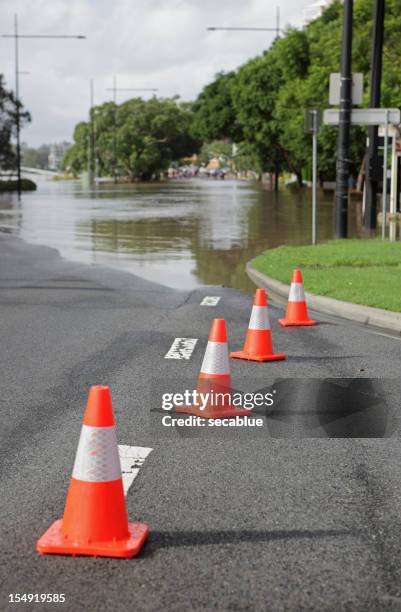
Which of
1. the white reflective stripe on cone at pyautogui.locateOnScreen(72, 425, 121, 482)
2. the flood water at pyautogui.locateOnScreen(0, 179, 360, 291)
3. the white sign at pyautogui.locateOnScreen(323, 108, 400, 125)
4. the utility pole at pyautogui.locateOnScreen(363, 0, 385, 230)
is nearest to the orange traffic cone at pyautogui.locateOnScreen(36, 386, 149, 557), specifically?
the white reflective stripe on cone at pyautogui.locateOnScreen(72, 425, 121, 482)

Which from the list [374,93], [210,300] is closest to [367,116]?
[374,93]

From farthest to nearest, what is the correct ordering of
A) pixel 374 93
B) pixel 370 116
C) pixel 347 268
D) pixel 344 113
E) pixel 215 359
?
pixel 374 93, pixel 344 113, pixel 370 116, pixel 347 268, pixel 215 359

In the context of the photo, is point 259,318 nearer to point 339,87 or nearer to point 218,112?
point 339,87

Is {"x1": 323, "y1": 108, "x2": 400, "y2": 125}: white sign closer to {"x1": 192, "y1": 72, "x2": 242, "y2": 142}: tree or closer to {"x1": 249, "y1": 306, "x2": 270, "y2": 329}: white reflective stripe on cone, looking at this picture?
{"x1": 249, "y1": 306, "x2": 270, "y2": 329}: white reflective stripe on cone

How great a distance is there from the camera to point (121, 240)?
950 inches

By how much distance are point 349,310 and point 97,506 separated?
305 inches

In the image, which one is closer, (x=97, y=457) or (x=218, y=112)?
(x=97, y=457)

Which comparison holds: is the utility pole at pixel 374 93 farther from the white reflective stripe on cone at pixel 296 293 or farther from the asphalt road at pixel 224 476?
the asphalt road at pixel 224 476

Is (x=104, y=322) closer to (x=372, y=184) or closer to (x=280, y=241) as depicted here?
(x=280, y=241)

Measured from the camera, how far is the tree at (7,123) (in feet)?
249

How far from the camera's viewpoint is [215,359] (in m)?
6.98

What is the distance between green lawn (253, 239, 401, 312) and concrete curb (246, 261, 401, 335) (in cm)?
14

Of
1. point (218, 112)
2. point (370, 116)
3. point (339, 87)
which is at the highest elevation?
point (218, 112)

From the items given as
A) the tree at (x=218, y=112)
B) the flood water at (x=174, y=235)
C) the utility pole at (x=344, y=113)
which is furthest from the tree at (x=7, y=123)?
the utility pole at (x=344, y=113)
